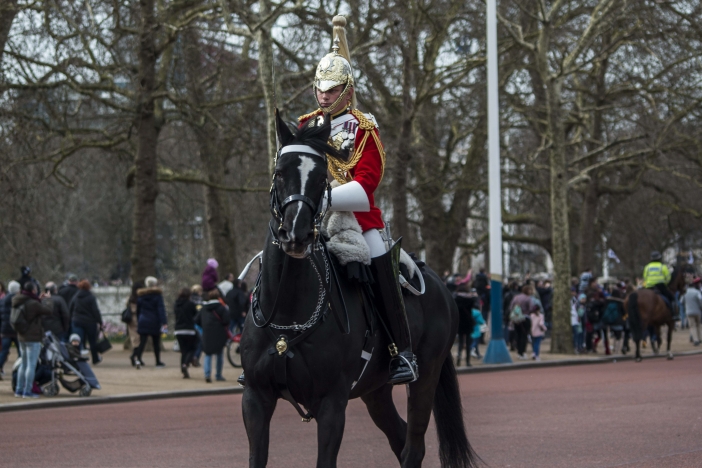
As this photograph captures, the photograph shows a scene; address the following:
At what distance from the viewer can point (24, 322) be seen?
598 inches

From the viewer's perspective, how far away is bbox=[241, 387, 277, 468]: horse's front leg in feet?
17.5

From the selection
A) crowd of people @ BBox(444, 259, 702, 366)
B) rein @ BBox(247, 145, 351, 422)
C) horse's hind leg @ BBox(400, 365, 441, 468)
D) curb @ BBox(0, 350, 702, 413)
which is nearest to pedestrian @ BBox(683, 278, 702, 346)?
crowd of people @ BBox(444, 259, 702, 366)

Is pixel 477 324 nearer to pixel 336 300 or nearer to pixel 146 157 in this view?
pixel 146 157

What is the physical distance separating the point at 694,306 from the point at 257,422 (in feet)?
82.6

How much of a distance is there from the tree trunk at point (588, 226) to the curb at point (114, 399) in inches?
783

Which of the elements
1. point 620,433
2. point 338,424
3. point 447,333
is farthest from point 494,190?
point 338,424

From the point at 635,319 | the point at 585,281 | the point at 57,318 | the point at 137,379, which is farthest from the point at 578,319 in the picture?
the point at 57,318

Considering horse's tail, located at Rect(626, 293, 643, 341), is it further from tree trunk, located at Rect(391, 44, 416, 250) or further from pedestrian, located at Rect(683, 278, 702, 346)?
tree trunk, located at Rect(391, 44, 416, 250)

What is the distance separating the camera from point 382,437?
1048cm

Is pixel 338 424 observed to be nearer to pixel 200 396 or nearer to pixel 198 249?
pixel 200 396

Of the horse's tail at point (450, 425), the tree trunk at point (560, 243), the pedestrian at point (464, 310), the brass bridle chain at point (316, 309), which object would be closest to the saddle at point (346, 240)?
the brass bridle chain at point (316, 309)

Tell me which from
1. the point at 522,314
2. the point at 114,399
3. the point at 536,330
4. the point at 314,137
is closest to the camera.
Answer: the point at 314,137

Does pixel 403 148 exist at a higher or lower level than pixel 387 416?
higher

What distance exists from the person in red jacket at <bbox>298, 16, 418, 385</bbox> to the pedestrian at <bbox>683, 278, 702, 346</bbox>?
23013 mm
